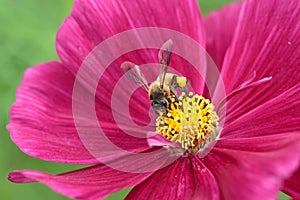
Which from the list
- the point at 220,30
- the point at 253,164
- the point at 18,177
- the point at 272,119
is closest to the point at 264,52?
the point at 272,119

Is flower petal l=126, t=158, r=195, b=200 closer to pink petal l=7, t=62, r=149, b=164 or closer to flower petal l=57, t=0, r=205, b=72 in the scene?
pink petal l=7, t=62, r=149, b=164

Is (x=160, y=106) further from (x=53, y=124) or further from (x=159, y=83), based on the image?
(x=53, y=124)

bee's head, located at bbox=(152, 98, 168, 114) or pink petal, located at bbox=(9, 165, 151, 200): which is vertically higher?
bee's head, located at bbox=(152, 98, 168, 114)

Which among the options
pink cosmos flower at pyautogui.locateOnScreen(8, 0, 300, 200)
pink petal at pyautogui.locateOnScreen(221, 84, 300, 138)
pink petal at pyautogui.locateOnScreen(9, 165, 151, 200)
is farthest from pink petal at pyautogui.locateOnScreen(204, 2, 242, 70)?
pink petal at pyautogui.locateOnScreen(9, 165, 151, 200)

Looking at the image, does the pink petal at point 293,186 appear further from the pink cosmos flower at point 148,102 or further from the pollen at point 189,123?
the pollen at point 189,123

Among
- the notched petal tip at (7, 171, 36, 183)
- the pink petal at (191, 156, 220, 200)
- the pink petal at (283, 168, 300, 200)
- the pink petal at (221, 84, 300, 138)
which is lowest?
the pink petal at (283, 168, 300, 200)

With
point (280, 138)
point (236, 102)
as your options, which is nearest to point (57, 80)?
point (236, 102)

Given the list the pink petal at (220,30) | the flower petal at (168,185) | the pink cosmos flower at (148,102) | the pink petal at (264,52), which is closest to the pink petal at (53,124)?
the pink cosmos flower at (148,102)
